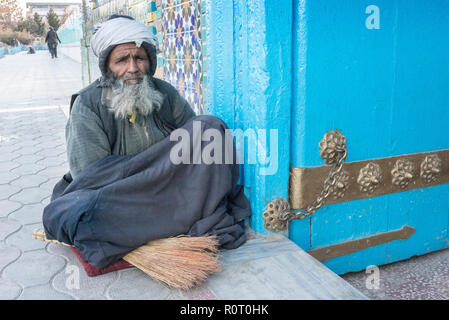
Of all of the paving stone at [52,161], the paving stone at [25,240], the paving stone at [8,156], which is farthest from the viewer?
the paving stone at [8,156]

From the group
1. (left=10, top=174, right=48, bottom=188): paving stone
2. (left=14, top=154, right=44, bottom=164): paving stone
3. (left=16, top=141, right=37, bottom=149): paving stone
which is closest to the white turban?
(left=10, top=174, right=48, bottom=188): paving stone

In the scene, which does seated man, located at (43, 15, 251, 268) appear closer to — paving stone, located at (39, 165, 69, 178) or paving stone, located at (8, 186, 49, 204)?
paving stone, located at (8, 186, 49, 204)

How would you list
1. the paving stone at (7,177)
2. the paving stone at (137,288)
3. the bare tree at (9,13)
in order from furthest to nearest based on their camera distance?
the bare tree at (9,13) → the paving stone at (7,177) → the paving stone at (137,288)

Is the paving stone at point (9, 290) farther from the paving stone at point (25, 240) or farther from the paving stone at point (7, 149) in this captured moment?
the paving stone at point (7, 149)

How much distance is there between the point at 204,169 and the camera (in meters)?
1.92

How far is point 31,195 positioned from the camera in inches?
117

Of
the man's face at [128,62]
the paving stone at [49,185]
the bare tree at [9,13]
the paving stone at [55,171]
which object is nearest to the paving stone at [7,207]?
the paving stone at [49,185]

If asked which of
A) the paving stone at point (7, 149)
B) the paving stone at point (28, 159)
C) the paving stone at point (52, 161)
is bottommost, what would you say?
the paving stone at point (52, 161)

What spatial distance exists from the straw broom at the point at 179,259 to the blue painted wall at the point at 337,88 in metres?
0.40

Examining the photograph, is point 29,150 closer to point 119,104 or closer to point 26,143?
point 26,143

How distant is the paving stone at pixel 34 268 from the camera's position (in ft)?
5.93

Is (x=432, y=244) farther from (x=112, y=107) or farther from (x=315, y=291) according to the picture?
(x=112, y=107)

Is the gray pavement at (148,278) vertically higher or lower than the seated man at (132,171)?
lower

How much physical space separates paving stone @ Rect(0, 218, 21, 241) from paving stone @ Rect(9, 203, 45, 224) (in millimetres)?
42
